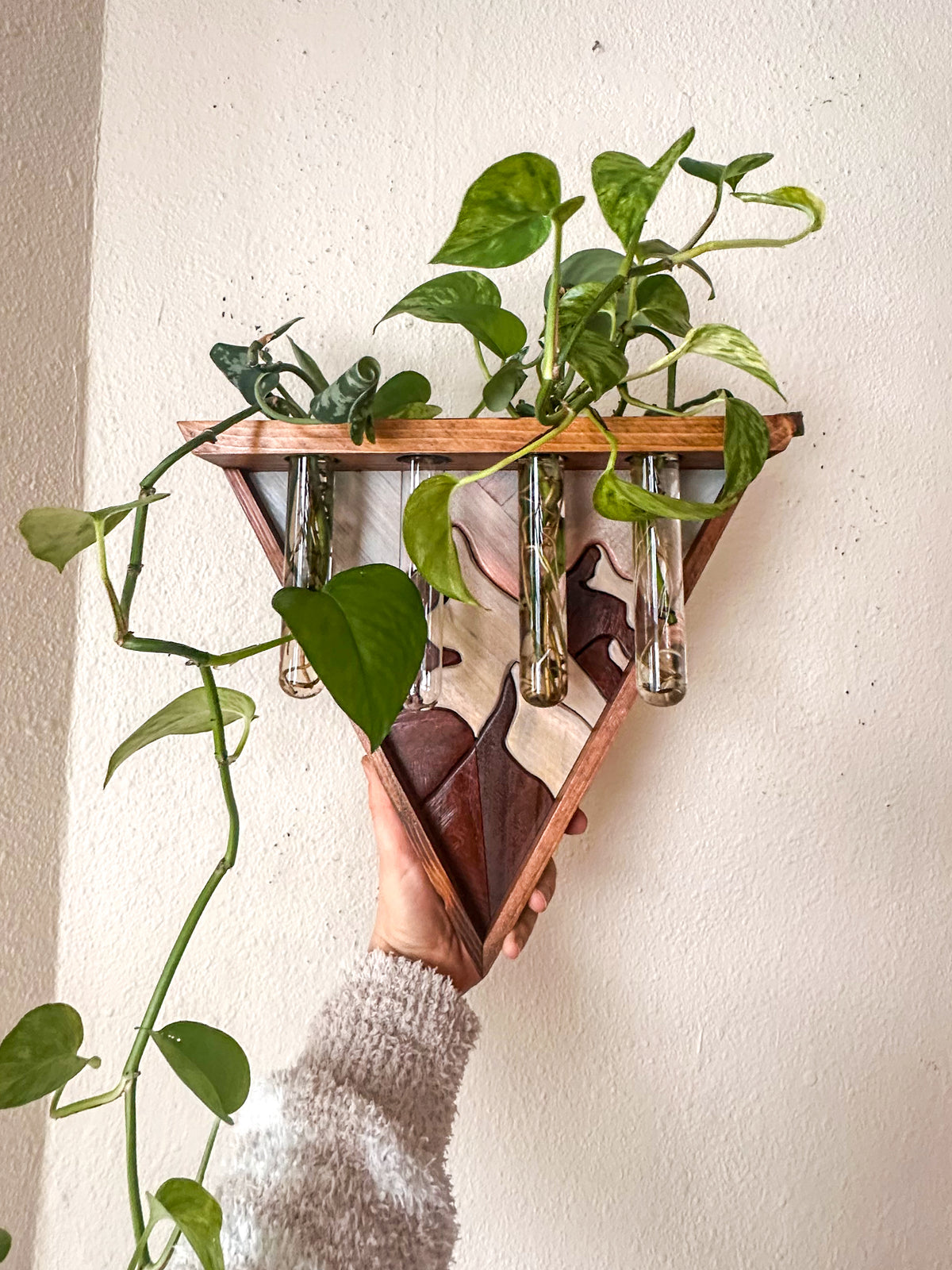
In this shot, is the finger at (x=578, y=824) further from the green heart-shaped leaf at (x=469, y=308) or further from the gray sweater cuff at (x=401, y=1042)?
the green heart-shaped leaf at (x=469, y=308)

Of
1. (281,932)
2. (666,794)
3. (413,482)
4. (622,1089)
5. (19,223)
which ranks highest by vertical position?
(19,223)

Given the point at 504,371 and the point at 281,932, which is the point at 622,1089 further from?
the point at 504,371

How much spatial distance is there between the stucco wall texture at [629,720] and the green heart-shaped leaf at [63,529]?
31 cm

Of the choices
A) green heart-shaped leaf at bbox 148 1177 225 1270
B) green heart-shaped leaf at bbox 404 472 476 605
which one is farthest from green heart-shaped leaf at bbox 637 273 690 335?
green heart-shaped leaf at bbox 148 1177 225 1270

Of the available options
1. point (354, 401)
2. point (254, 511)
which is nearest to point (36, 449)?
point (254, 511)

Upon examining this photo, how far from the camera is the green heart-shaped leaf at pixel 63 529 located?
24.5 inches

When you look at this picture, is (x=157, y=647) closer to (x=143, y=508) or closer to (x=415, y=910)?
(x=143, y=508)

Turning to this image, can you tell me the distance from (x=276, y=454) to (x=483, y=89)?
52 cm

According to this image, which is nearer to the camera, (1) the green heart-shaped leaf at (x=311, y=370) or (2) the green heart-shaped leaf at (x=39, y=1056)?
(2) the green heart-shaped leaf at (x=39, y=1056)

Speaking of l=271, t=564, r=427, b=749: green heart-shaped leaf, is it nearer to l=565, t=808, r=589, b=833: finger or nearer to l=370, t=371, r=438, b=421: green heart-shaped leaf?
l=370, t=371, r=438, b=421: green heart-shaped leaf

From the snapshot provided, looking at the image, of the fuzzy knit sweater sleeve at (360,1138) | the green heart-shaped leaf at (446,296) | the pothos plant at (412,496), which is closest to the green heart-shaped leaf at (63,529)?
the pothos plant at (412,496)

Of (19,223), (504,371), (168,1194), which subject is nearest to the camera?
(168,1194)

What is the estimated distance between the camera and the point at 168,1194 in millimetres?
586

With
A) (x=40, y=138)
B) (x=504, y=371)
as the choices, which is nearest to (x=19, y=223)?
(x=40, y=138)
